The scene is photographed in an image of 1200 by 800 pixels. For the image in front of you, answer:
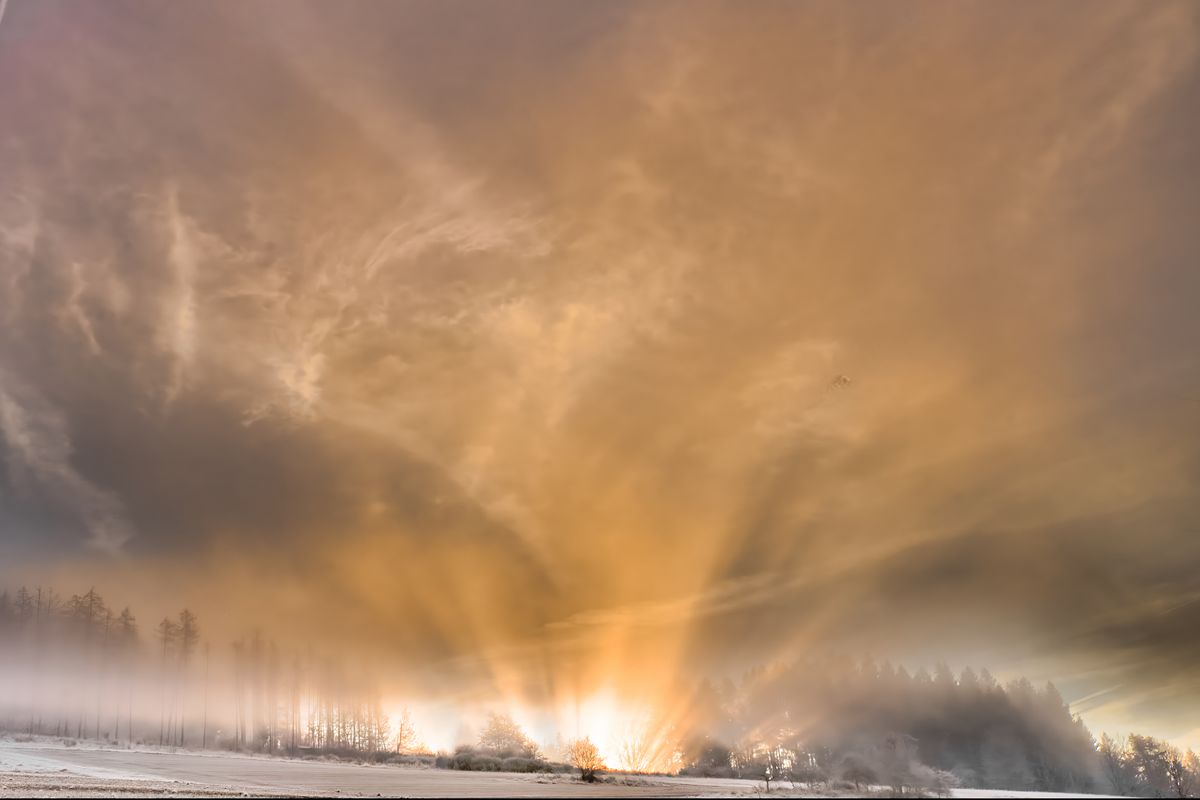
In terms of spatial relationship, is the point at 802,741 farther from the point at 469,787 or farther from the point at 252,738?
the point at 252,738

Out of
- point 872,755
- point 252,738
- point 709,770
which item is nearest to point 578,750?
point 709,770

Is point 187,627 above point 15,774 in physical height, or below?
above

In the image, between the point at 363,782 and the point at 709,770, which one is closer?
the point at 363,782

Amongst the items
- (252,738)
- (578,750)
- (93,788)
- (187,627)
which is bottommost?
(252,738)

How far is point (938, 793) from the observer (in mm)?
28562

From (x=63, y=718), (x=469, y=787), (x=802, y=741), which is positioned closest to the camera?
(x=469, y=787)

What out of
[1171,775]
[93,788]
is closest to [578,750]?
[93,788]

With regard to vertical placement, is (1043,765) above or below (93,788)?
below

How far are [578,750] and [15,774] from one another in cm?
3599

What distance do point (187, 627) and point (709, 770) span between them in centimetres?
11597

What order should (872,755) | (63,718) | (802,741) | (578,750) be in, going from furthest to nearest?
(63,718), (578,750), (802,741), (872,755)

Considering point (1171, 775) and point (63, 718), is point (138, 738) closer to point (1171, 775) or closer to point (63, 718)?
point (63, 718)

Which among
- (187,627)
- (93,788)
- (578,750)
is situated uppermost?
(187,627)

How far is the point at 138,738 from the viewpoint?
121 meters
